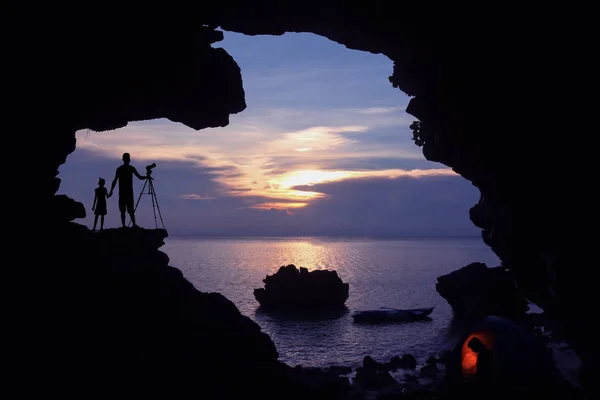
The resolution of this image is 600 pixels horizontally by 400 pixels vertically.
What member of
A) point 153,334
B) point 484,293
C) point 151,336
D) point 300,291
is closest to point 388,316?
point 300,291

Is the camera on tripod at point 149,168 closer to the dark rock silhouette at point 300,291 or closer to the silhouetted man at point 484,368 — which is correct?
the silhouetted man at point 484,368

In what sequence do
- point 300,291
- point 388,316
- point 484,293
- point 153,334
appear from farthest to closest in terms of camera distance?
point 300,291 → point 388,316 → point 484,293 → point 153,334

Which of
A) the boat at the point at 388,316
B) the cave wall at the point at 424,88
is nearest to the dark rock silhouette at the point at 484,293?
the boat at the point at 388,316

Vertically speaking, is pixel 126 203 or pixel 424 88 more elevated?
pixel 424 88

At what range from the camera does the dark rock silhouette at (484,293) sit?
35.8 metres

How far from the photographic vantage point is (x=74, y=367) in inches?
433

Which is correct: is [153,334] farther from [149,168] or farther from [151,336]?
[149,168]

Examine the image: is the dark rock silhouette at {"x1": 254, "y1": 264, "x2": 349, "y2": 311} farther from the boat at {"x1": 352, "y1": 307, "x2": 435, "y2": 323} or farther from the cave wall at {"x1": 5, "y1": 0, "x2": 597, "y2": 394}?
the cave wall at {"x1": 5, "y1": 0, "x2": 597, "y2": 394}

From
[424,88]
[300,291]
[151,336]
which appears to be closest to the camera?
[151,336]

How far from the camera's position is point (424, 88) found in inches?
723

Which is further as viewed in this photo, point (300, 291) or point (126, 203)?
point (300, 291)

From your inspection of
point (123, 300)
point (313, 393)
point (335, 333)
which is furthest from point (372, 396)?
point (335, 333)

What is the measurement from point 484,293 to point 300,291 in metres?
20.3

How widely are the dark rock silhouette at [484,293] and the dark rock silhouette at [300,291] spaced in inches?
568
